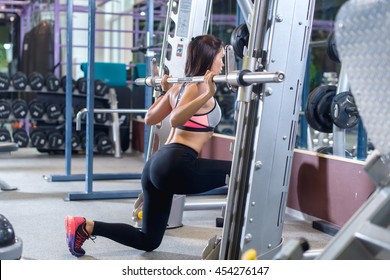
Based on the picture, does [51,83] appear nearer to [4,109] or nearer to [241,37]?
[4,109]

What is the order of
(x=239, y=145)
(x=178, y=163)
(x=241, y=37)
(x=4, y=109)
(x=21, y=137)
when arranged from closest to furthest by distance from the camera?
(x=239, y=145) → (x=178, y=163) → (x=241, y=37) → (x=4, y=109) → (x=21, y=137)

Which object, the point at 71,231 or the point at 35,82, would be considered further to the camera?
the point at 35,82

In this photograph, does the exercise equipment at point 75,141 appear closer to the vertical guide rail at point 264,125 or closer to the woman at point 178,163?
the woman at point 178,163

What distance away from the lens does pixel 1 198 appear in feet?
15.9

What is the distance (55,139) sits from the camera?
762 cm

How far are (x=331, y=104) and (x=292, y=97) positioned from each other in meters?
1.80

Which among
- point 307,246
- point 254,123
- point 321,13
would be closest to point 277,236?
point 254,123

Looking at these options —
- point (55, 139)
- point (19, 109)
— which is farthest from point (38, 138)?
point (19, 109)

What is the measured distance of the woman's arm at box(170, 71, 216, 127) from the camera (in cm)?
257

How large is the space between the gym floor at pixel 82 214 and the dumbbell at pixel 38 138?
0.80 metres

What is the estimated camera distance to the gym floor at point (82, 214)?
333cm

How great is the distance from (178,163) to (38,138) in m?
5.12

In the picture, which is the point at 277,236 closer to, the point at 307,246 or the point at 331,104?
the point at 307,246
